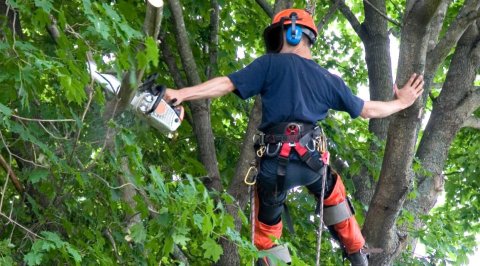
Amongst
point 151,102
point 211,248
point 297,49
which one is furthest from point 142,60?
point 297,49

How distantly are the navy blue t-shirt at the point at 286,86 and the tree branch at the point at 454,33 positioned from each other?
705mm

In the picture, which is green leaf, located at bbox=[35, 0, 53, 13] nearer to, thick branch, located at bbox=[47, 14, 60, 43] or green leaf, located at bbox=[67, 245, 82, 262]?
thick branch, located at bbox=[47, 14, 60, 43]

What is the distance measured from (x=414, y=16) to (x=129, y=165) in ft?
5.93

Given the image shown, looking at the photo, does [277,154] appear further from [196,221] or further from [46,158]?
[46,158]

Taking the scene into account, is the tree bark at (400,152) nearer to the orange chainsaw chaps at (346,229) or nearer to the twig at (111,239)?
the orange chainsaw chaps at (346,229)

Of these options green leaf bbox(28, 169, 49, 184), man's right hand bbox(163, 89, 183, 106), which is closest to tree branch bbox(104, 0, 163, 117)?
man's right hand bbox(163, 89, 183, 106)

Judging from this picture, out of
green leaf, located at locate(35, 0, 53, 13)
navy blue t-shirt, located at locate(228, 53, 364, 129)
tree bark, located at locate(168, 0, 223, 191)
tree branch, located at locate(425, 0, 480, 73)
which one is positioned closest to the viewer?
green leaf, located at locate(35, 0, 53, 13)

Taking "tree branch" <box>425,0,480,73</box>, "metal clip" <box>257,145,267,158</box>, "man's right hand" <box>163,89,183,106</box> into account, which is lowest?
"metal clip" <box>257,145,267,158</box>

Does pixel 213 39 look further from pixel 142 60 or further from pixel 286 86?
pixel 142 60

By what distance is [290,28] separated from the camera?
212 inches

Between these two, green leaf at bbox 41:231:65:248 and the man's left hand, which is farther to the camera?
the man's left hand

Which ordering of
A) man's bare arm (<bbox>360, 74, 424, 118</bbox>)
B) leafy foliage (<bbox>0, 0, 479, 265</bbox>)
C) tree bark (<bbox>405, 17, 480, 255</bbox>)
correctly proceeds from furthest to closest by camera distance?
tree bark (<bbox>405, 17, 480, 255</bbox>) → man's bare arm (<bbox>360, 74, 424, 118</bbox>) → leafy foliage (<bbox>0, 0, 479, 265</bbox>)

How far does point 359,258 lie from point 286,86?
1.28 meters

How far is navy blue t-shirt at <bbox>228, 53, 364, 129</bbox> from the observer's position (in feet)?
17.2
